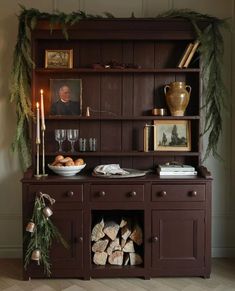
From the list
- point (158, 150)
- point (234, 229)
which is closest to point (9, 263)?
point (158, 150)

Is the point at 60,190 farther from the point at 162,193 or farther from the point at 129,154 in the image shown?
the point at 162,193

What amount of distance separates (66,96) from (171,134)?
3.14 ft

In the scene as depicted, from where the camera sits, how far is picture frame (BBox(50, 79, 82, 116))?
3.29 meters

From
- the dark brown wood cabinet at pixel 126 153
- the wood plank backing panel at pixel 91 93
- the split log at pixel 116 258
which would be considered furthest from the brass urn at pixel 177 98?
the split log at pixel 116 258

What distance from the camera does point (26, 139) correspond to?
10.6 feet

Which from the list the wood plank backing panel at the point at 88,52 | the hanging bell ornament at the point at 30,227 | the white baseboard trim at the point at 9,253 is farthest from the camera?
the white baseboard trim at the point at 9,253

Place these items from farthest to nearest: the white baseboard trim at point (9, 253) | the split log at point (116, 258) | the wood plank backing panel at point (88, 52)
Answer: the white baseboard trim at point (9, 253)
the wood plank backing panel at point (88, 52)
the split log at point (116, 258)

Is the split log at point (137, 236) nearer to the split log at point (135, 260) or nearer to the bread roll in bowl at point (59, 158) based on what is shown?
the split log at point (135, 260)

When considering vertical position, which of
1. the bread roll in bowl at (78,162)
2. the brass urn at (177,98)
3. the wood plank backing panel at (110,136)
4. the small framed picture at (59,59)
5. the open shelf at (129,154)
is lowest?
the bread roll in bowl at (78,162)

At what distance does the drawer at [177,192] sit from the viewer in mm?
2918

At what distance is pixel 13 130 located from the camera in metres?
3.37

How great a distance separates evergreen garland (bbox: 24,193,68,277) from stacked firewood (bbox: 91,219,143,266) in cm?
27

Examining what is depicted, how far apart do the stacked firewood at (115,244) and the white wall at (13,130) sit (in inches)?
32.4

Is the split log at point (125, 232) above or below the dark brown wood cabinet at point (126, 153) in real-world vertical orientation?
below
